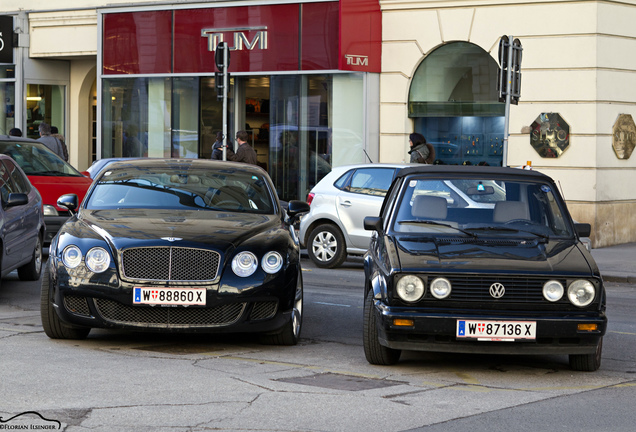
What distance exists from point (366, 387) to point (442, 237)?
147 centimetres

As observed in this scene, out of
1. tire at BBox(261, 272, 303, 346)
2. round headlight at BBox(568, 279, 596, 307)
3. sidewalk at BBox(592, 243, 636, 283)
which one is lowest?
sidewalk at BBox(592, 243, 636, 283)

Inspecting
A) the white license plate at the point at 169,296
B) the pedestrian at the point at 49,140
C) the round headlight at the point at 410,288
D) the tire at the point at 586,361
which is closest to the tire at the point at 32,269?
the white license plate at the point at 169,296

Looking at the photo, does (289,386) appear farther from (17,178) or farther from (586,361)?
(17,178)

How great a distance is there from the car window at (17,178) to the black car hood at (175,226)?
13.2ft

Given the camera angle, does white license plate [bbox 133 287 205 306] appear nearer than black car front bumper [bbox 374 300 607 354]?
No

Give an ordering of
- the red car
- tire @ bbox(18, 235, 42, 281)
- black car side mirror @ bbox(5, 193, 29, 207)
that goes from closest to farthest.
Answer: black car side mirror @ bbox(5, 193, 29, 207) < tire @ bbox(18, 235, 42, 281) < the red car

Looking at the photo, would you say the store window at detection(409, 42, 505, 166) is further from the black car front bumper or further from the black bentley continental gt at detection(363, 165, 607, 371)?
the black car front bumper

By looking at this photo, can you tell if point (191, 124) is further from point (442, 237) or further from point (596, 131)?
point (442, 237)

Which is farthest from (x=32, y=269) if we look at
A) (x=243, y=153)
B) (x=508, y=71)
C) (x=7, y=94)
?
(x=7, y=94)

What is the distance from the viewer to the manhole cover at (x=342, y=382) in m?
7.06

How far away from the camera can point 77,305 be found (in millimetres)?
8133

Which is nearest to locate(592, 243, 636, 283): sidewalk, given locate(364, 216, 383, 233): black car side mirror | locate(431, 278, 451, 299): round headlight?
locate(364, 216, 383, 233): black car side mirror

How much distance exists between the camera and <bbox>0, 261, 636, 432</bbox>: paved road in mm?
6031

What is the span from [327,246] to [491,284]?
8.88 meters
